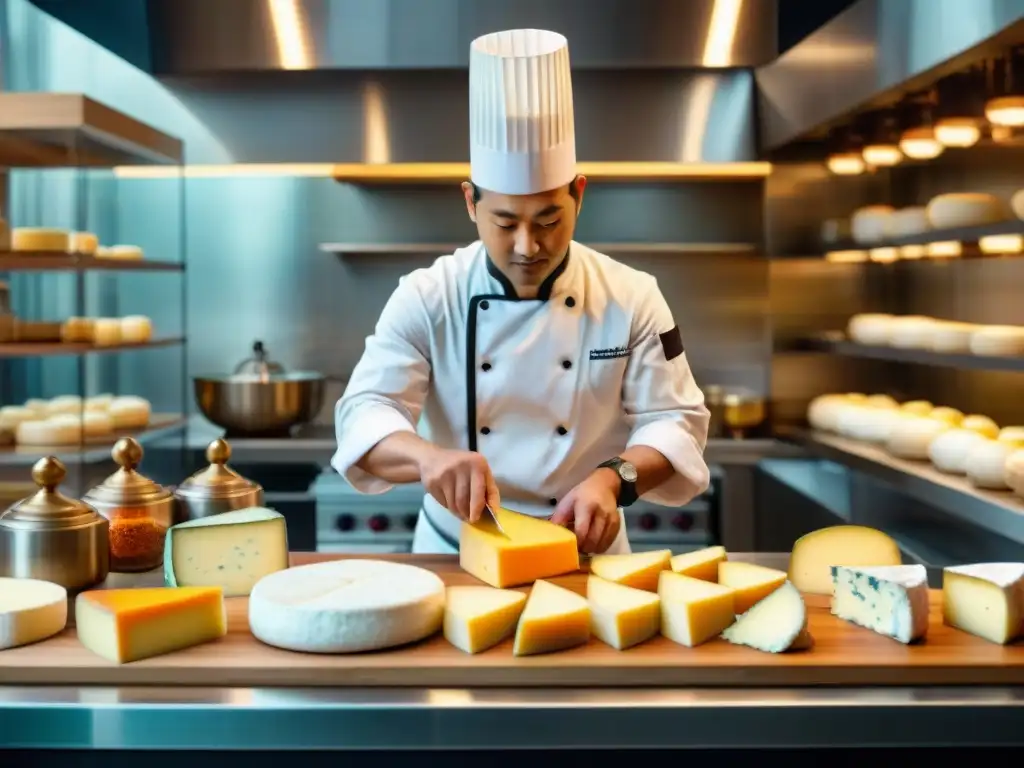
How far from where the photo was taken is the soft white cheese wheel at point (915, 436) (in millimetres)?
3643

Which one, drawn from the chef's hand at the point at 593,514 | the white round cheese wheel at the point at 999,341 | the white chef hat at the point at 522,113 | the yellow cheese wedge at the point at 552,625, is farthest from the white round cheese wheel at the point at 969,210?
the yellow cheese wedge at the point at 552,625

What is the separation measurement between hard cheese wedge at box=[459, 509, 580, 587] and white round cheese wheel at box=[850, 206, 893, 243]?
101 inches

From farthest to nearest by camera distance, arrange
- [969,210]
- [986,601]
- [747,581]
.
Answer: [969,210] → [747,581] → [986,601]

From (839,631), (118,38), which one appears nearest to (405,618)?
(839,631)

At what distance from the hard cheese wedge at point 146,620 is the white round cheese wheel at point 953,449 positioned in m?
2.37

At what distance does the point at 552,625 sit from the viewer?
156 centimetres

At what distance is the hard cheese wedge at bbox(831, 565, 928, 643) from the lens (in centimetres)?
160

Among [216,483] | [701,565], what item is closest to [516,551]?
[701,565]

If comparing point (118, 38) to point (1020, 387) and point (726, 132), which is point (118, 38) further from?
point (1020, 387)

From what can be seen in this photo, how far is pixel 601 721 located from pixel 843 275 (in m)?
3.66

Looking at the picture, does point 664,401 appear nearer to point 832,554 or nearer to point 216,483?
point 832,554

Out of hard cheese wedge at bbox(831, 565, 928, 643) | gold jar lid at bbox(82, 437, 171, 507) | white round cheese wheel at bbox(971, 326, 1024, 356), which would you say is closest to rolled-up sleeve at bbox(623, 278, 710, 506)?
hard cheese wedge at bbox(831, 565, 928, 643)

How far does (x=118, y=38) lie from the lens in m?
4.71

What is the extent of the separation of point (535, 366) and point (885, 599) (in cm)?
108
